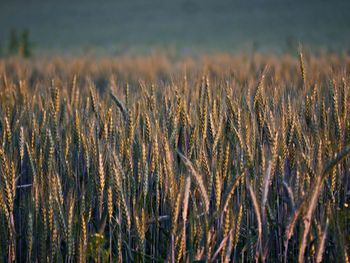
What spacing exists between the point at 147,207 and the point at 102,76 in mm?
4665

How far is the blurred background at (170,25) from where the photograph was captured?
51.9 feet

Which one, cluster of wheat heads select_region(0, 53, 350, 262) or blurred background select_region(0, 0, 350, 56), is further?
blurred background select_region(0, 0, 350, 56)

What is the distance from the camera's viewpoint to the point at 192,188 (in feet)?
6.69

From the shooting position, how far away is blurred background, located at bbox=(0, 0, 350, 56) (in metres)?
15.8

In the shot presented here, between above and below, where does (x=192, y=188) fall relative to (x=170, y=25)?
below

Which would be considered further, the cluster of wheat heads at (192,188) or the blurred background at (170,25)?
the blurred background at (170,25)

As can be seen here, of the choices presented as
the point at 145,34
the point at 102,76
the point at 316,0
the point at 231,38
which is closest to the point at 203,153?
the point at 102,76

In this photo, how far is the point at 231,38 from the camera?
18250mm

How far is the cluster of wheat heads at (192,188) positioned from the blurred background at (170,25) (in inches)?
376

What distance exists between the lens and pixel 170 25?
23953mm

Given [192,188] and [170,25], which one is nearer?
[192,188]

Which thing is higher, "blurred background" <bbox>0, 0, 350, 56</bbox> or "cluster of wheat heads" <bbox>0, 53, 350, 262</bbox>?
"blurred background" <bbox>0, 0, 350, 56</bbox>

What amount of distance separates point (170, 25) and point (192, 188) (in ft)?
74.2

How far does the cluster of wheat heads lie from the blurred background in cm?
956
